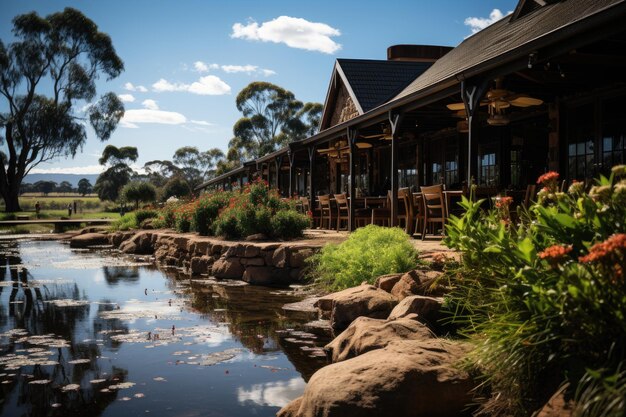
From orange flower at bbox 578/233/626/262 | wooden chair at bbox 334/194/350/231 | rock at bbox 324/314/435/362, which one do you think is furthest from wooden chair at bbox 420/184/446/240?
orange flower at bbox 578/233/626/262

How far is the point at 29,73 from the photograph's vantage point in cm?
3894

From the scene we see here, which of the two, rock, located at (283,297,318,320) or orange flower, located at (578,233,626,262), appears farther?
rock, located at (283,297,318,320)

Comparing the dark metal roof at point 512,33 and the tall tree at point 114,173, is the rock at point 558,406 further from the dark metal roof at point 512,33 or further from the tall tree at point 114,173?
the tall tree at point 114,173

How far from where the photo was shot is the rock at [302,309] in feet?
22.8

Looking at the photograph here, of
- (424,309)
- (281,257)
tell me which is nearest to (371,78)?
(281,257)

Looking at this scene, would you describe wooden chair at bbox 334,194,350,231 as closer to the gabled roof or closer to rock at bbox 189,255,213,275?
rock at bbox 189,255,213,275

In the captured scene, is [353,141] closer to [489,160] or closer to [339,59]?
[489,160]

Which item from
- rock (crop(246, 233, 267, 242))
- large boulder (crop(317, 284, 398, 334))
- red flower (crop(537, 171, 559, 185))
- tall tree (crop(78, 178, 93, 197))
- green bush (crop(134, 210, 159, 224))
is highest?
tall tree (crop(78, 178, 93, 197))

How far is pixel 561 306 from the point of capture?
2676mm

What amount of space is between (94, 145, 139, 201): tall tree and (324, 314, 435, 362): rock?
64.0m

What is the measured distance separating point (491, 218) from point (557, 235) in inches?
33.2

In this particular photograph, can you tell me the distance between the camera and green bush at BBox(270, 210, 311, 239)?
1189cm

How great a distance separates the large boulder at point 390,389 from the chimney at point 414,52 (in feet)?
73.5

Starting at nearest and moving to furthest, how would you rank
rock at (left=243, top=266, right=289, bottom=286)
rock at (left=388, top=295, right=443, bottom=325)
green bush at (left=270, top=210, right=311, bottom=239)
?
rock at (left=388, top=295, right=443, bottom=325), rock at (left=243, top=266, right=289, bottom=286), green bush at (left=270, top=210, right=311, bottom=239)
